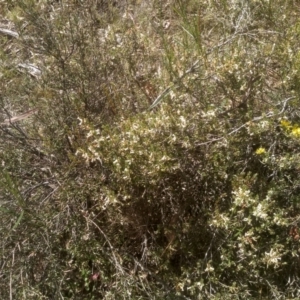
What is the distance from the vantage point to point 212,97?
8.17 feet

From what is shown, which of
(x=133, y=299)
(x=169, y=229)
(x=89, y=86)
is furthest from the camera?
(x=89, y=86)

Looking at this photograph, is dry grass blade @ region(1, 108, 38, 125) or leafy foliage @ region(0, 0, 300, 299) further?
dry grass blade @ region(1, 108, 38, 125)

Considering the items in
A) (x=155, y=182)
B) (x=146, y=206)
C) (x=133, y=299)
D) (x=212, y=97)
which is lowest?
(x=133, y=299)

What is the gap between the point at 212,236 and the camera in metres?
2.50

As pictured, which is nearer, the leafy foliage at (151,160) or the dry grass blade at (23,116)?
the leafy foliage at (151,160)

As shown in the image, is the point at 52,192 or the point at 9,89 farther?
the point at 9,89

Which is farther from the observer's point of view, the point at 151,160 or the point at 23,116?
the point at 23,116

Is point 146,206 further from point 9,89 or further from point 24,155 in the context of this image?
point 9,89

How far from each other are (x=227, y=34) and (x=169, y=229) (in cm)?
92

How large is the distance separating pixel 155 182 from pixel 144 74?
601mm

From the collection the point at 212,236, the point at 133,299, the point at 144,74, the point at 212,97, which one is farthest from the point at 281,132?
the point at 133,299

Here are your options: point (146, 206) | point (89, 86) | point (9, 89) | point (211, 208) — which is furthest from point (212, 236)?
point (9, 89)

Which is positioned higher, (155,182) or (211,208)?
(155,182)

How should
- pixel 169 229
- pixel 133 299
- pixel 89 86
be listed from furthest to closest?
pixel 89 86 < pixel 169 229 < pixel 133 299
